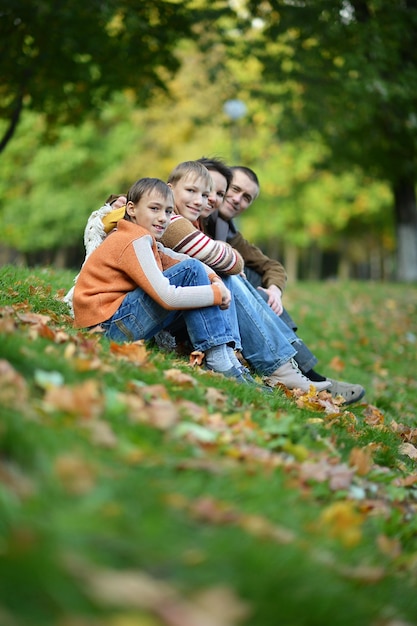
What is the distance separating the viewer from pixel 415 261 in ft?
65.4

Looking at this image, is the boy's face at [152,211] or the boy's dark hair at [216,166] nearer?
the boy's face at [152,211]

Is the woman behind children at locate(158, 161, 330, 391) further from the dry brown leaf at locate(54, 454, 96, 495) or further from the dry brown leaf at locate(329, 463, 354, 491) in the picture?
the dry brown leaf at locate(54, 454, 96, 495)

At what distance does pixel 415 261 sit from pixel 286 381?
15408mm

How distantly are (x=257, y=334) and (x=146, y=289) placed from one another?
3.63ft

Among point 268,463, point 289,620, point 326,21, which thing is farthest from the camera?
point 326,21

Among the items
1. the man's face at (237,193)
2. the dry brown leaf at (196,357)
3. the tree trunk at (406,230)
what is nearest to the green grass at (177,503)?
the dry brown leaf at (196,357)

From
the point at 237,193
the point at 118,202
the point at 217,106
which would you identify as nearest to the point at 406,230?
the point at 217,106

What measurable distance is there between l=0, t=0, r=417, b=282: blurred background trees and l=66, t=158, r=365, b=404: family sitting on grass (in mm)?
4652

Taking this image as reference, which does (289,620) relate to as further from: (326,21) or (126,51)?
(326,21)

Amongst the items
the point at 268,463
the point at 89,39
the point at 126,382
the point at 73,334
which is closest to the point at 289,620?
the point at 268,463

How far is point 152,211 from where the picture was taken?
191 inches

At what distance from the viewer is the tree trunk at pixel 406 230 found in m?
19.8

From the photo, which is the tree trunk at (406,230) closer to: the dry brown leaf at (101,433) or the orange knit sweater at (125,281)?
the orange knit sweater at (125,281)

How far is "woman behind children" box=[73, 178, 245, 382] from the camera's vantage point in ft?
15.1
